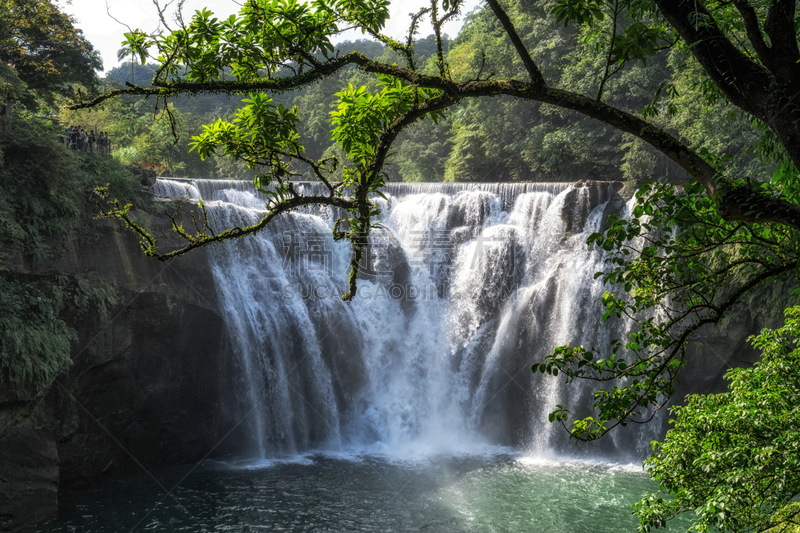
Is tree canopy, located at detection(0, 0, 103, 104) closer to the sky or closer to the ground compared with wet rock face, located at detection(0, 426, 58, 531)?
closer to the sky

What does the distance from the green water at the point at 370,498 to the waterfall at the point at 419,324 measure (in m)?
1.47

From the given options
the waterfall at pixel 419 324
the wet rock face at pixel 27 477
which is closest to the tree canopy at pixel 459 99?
the wet rock face at pixel 27 477

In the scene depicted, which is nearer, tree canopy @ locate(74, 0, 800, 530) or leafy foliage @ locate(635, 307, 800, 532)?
tree canopy @ locate(74, 0, 800, 530)

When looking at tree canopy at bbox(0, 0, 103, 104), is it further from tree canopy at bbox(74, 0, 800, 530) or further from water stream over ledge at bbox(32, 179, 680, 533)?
tree canopy at bbox(74, 0, 800, 530)

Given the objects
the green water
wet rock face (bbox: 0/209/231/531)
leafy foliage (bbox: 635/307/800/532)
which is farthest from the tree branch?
wet rock face (bbox: 0/209/231/531)

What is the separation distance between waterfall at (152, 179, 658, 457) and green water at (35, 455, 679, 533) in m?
1.47

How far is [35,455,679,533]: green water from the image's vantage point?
9828 millimetres

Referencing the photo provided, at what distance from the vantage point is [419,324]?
16.5 metres

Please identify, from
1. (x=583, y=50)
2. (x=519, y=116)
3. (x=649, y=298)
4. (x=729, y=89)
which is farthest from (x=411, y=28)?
(x=519, y=116)

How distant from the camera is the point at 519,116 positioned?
2750cm

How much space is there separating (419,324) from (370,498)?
6410 millimetres

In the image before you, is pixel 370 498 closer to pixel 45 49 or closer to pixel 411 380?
pixel 411 380

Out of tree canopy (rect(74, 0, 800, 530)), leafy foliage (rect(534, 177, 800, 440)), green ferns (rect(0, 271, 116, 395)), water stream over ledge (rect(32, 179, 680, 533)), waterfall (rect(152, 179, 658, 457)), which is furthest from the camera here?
waterfall (rect(152, 179, 658, 457))

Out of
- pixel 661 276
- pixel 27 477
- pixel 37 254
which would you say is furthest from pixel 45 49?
pixel 661 276
